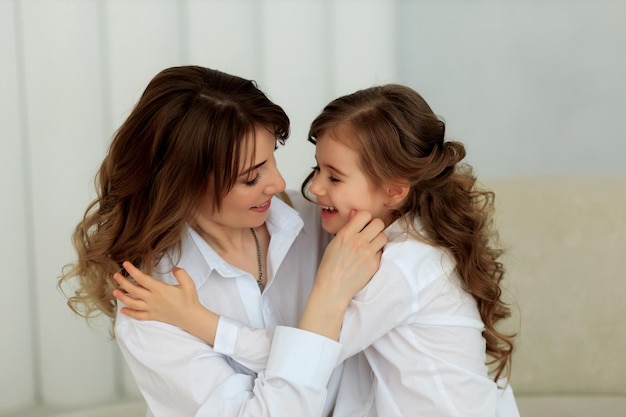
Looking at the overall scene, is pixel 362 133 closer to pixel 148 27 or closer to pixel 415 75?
pixel 148 27

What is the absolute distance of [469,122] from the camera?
2973 mm

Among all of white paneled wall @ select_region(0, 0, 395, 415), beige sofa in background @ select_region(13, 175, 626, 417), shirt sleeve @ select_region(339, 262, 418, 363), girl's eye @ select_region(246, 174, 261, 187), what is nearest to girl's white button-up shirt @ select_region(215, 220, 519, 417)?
shirt sleeve @ select_region(339, 262, 418, 363)

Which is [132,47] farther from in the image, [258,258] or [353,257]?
[353,257]

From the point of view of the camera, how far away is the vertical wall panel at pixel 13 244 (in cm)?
236

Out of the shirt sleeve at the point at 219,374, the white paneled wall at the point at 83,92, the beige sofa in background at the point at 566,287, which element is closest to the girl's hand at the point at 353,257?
the shirt sleeve at the point at 219,374

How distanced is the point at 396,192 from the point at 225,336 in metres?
0.43

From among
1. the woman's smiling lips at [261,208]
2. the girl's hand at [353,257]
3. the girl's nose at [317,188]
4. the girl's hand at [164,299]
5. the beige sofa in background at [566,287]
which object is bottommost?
the beige sofa in background at [566,287]

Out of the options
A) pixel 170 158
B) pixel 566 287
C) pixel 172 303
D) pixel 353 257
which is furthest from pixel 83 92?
pixel 566 287

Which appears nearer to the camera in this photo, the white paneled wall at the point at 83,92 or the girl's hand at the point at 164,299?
the girl's hand at the point at 164,299

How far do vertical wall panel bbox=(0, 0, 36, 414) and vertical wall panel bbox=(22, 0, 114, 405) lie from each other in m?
0.04

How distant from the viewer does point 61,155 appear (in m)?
2.41

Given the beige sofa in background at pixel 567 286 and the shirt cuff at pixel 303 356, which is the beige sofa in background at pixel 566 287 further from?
the shirt cuff at pixel 303 356

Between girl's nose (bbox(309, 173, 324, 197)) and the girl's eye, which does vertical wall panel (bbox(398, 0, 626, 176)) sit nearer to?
girl's nose (bbox(309, 173, 324, 197))

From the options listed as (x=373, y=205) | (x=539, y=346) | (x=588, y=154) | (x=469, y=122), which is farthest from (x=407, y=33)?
(x=373, y=205)
